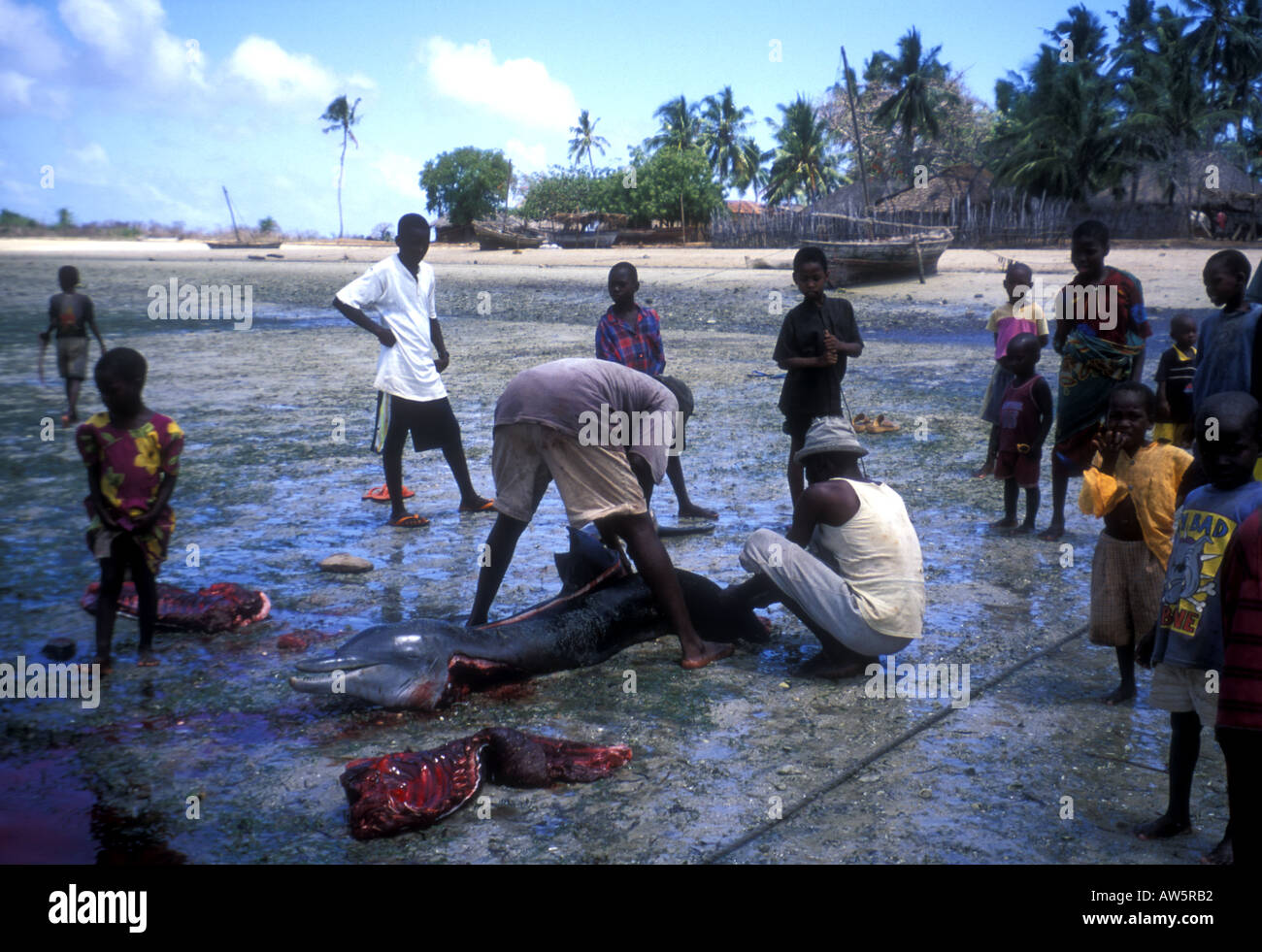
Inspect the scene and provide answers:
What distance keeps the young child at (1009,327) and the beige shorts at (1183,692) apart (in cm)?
428

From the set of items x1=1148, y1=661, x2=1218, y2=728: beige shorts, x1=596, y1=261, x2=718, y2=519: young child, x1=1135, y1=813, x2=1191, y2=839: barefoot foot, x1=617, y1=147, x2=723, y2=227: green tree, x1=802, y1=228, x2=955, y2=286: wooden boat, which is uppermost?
x1=617, y1=147, x2=723, y2=227: green tree

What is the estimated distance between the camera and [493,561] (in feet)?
15.6

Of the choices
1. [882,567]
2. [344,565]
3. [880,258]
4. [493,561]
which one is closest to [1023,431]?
[882,567]

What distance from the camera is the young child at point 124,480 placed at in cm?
446

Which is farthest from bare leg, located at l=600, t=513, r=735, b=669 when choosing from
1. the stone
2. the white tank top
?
the stone

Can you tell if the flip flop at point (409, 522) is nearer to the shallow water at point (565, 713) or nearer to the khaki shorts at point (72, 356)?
the shallow water at point (565, 713)

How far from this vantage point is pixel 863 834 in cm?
320

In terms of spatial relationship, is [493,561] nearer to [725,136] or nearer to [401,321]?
[401,321]

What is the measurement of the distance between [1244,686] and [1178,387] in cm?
400

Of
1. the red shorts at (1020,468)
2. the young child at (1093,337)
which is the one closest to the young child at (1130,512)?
the young child at (1093,337)

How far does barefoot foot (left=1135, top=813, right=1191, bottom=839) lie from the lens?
3098mm

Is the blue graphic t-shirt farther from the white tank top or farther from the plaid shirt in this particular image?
the plaid shirt

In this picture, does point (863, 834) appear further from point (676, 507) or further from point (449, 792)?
point (676, 507)
